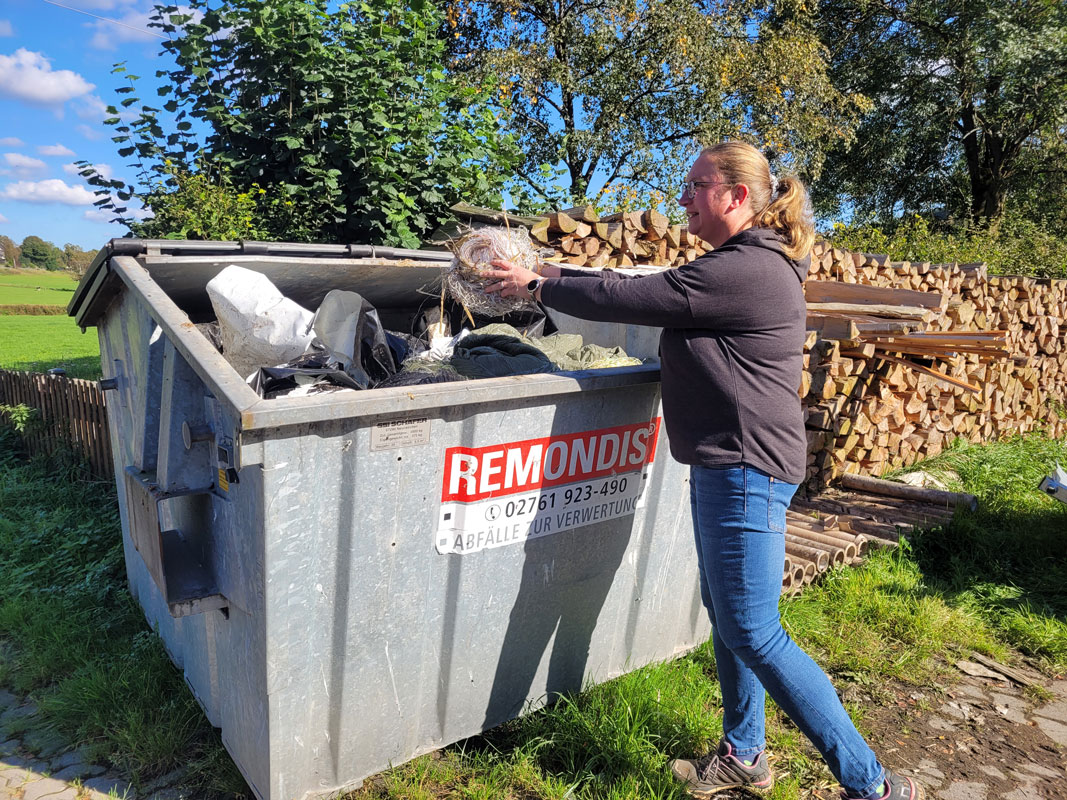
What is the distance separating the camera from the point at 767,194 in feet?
7.18

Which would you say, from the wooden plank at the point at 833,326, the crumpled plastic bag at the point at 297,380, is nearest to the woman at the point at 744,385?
the crumpled plastic bag at the point at 297,380

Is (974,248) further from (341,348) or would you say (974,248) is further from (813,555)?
(341,348)

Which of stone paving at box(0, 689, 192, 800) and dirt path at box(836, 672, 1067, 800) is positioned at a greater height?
dirt path at box(836, 672, 1067, 800)

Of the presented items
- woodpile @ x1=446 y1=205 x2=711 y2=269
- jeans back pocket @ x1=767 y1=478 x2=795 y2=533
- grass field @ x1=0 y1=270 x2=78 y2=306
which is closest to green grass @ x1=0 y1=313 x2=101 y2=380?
grass field @ x1=0 y1=270 x2=78 y2=306

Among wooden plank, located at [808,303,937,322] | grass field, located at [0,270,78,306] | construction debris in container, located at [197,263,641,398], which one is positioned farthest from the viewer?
grass field, located at [0,270,78,306]

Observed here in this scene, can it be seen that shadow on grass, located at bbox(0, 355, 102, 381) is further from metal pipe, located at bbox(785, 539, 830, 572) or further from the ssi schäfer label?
the ssi schäfer label

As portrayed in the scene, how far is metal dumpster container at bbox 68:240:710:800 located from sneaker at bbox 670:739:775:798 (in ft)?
1.49

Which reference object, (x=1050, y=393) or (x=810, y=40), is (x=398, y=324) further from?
(x=810, y=40)

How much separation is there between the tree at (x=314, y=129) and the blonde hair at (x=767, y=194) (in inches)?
148

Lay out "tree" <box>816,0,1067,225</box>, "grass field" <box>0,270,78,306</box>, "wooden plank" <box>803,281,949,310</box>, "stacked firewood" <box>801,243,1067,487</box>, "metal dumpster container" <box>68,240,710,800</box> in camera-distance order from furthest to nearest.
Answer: "grass field" <box>0,270,78,306</box> → "tree" <box>816,0,1067,225</box> → "wooden plank" <box>803,281,949,310</box> → "stacked firewood" <box>801,243,1067,487</box> → "metal dumpster container" <box>68,240,710,800</box>

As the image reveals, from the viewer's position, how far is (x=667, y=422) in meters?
2.25

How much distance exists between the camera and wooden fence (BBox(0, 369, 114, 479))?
18.7ft

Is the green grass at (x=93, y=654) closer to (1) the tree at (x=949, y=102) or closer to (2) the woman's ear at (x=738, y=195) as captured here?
(2) the woman's ear at (x=738, y=195)

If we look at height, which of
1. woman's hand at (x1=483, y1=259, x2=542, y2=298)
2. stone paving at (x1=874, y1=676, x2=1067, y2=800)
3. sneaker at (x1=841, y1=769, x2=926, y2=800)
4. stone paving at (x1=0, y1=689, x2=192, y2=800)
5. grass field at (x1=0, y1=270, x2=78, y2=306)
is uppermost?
woman's hand at (x1=483, y1=259, x2=542, y2=298)
